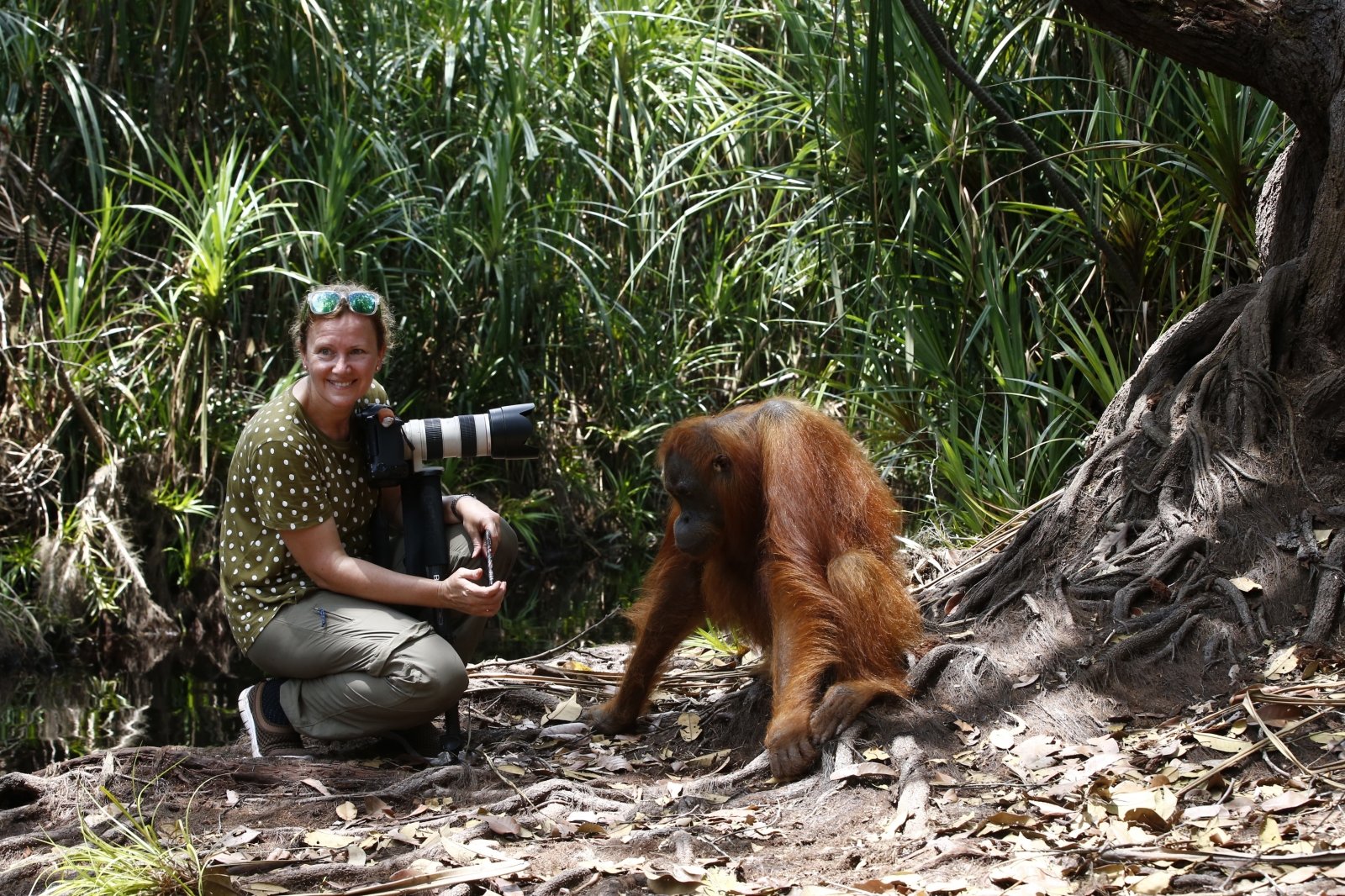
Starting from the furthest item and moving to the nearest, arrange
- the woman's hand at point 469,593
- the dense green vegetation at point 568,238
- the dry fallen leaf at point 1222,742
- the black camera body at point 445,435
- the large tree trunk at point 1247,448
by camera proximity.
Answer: the dense green vegetation at point 568,238 → the black camera body at point 445,435 → the woman's hand at point 469,593 → the large tree trunk at point 1247,448 → the dry fallen leaf at point 1222,742

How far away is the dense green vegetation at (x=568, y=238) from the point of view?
5.04 m

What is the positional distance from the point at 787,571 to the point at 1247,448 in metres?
1.22

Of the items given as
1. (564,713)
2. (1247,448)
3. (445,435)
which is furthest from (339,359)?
(1247,448)

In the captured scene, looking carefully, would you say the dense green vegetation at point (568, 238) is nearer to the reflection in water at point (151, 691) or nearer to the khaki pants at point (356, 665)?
the reflection in water at point (151, 691)

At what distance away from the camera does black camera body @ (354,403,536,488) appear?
10.6 ft

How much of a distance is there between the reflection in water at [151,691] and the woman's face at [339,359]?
1445 mm

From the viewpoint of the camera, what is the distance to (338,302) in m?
3.21

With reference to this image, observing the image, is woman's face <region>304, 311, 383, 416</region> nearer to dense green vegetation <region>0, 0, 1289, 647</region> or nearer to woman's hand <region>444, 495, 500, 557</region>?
woman's hand <region>444, 495, 500, 557</region>

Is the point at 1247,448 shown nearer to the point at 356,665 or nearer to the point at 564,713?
the point at 564,713

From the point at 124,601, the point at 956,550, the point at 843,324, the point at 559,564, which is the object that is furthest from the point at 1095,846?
the point at 559,564

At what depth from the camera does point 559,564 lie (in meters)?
7.98

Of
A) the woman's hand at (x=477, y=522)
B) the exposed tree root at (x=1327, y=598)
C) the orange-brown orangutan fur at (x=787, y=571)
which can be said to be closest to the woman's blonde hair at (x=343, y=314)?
the woman's hand at (x=477, y=522)

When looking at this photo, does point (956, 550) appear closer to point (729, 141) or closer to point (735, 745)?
point (735, 745)

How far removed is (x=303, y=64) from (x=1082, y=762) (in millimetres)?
6265
